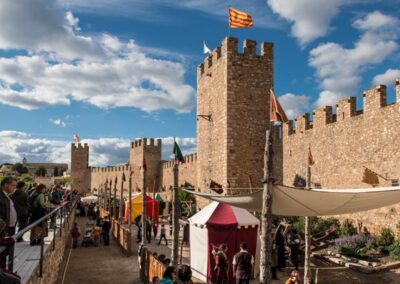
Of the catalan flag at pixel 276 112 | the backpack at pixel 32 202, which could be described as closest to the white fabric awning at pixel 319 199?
the catalan flag at pixel 276 112

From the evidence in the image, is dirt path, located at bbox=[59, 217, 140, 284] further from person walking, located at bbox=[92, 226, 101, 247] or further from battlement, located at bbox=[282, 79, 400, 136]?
battlement, located at bbox=[282, 79, 400, 136]

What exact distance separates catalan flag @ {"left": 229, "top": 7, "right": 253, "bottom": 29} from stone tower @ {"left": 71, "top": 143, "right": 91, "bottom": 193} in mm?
39493

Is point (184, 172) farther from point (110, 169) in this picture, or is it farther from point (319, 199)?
point (319, 199)

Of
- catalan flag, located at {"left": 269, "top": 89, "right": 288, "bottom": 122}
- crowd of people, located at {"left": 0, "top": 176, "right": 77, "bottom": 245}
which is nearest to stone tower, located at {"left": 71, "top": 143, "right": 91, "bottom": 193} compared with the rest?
crowd of people, located at {"left": 0, "top": 176, "right": 77, "bottom": 245}

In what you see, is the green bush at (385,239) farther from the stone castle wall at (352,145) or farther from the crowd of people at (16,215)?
the crowd of people at (16,215)

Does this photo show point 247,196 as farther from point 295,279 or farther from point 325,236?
point 325,236

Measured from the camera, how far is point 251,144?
19.0m

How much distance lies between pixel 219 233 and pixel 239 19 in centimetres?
1086

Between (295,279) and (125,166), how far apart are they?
37622mm

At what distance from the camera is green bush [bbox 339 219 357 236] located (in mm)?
15430

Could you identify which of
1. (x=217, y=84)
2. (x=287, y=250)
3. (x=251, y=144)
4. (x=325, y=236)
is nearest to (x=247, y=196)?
(x=287, y=250)

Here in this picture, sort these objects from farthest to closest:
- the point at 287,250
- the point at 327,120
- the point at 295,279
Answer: the point at 327,120
the point at 287,250
the point at 295,279

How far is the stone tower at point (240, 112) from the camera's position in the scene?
1867cm

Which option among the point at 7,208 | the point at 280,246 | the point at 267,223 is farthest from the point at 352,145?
→ the point at 7,208
